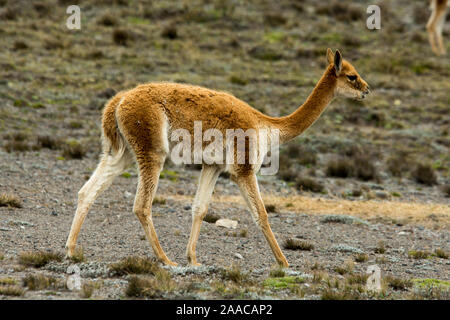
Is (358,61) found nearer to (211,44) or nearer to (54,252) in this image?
(211,44)

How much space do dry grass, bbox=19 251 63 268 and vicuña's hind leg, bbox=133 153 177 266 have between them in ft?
3.19

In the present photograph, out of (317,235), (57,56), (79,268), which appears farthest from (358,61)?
(79,268)

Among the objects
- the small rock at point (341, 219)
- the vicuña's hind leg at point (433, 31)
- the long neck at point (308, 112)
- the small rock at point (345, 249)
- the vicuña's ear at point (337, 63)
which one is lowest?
the small rock at point (341, 219)

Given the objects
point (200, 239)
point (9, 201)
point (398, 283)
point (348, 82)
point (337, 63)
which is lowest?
point (200, 239)

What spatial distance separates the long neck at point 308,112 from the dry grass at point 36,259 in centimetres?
293

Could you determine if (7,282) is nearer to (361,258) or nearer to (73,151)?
(361,258)

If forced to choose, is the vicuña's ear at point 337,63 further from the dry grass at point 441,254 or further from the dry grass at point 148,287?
the dry grass at point 148,287

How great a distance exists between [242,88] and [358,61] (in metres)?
5.24

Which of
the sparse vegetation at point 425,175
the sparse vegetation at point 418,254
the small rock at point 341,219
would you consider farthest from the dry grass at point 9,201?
the sparse vegetation at point 425,175

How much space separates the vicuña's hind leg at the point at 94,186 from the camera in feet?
23.5

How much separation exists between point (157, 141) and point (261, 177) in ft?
24.4

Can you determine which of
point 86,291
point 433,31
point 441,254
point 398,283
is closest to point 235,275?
point 86,291

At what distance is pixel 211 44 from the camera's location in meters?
23.6

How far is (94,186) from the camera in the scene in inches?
288
